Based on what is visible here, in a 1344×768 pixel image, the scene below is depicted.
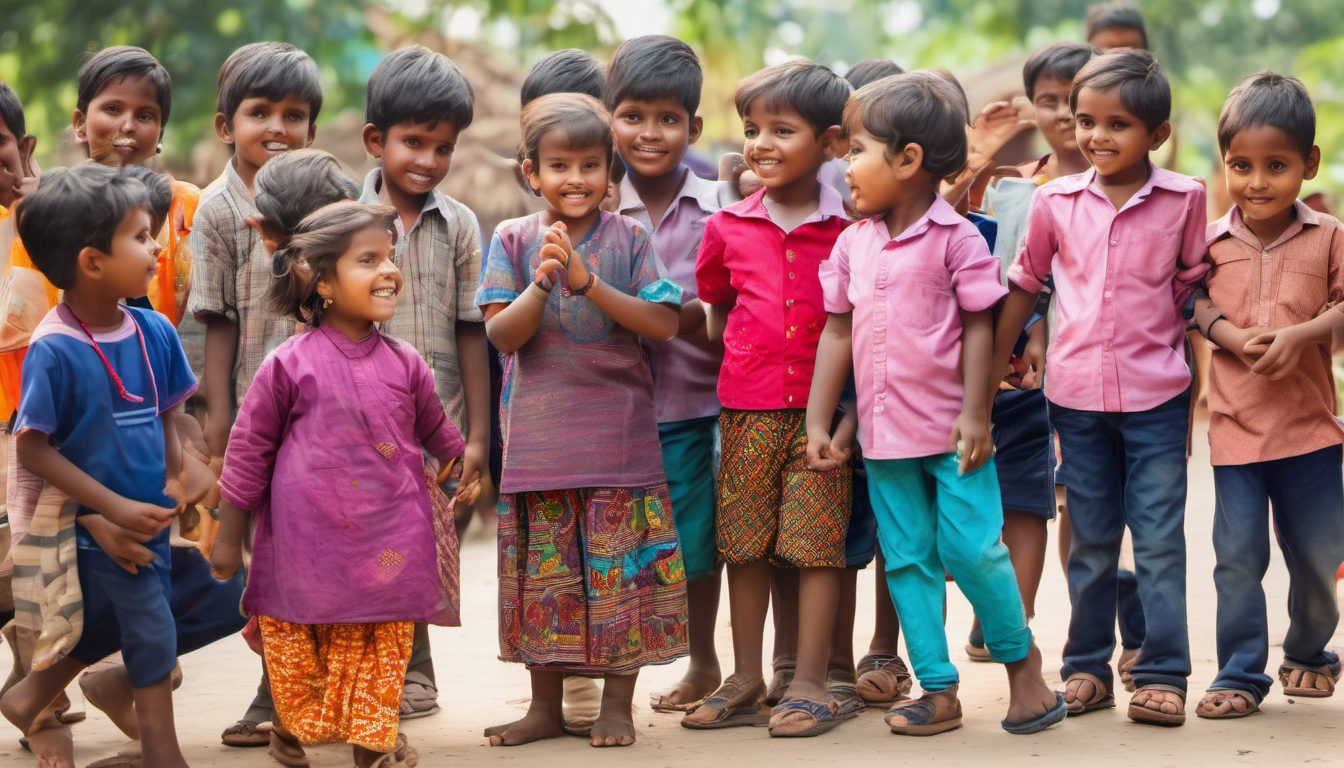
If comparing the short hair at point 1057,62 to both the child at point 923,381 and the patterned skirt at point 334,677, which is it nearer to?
the child at point 923,381

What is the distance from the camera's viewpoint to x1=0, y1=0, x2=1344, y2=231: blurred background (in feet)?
44.3

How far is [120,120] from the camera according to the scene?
4.70 m

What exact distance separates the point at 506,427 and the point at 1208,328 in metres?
1.99

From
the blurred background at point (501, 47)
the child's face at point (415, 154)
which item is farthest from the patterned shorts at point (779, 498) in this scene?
the blurred background at point (501, 47)

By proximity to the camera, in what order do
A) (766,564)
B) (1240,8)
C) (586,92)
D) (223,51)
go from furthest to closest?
(1240,8), (223,51), (586,92), (766,564)

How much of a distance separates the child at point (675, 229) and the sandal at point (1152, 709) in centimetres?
126

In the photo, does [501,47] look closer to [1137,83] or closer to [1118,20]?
[1118,20]

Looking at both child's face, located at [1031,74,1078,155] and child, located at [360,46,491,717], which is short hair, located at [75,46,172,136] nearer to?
child, located at [360,46,491,717]

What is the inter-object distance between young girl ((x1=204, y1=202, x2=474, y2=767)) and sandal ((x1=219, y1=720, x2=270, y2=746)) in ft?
1.35

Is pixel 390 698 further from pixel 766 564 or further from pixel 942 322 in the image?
pixel 942 322

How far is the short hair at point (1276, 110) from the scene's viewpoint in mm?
4098

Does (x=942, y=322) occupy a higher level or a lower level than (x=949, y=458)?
higher

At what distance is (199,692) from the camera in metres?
4.93

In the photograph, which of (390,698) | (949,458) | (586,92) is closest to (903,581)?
(949,458)
